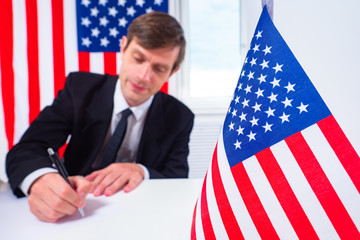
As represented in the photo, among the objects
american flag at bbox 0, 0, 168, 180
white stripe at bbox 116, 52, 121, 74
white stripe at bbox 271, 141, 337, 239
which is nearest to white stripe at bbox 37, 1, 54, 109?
american flag at bbox 0, 0, 168, 180

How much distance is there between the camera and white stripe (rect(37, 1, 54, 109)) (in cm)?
258

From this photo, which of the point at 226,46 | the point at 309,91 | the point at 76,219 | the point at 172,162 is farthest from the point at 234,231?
the point at 226,46

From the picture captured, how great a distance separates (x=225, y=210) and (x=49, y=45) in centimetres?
269

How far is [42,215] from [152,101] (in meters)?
0.89

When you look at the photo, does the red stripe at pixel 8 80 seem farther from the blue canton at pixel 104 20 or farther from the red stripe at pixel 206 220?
the red stripe at pixel 206 220

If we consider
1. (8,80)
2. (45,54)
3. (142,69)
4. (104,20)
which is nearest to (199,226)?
(142,69)

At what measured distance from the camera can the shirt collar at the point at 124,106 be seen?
1.33 metres

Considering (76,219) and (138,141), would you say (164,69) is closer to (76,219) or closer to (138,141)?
(138,141)

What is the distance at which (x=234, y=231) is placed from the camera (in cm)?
36

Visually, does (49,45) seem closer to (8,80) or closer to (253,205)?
(8,80)

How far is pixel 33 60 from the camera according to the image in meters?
2.61

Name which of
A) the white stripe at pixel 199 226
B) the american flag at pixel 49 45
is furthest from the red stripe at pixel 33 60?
the white stripe at pixel 199 226

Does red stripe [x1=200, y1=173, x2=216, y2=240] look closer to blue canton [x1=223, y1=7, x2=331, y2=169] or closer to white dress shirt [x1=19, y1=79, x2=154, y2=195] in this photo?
blue canton [x1=223, y1=7, x2=331, y2=169]

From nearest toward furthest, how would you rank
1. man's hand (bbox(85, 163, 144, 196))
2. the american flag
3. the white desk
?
1. the white desk
2. man's hand (bbox(85, 163, 144, 196))
3. the american flag
